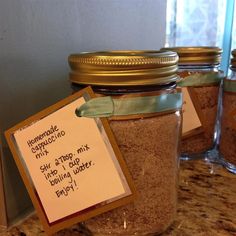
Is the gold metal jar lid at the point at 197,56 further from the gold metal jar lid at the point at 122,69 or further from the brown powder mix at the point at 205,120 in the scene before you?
the gold metal jar lid at the point at 122,69

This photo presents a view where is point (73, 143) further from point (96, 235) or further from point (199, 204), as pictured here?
point (199, 204)

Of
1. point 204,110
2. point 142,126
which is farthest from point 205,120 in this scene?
point 142,126

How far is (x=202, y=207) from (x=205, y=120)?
18 centimetres

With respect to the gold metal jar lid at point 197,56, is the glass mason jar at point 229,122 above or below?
below

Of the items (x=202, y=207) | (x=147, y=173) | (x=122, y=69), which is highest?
(x=122, y=69)

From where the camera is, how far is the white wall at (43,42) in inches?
15.4

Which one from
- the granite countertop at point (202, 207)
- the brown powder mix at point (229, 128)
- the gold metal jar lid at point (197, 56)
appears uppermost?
the gold metal jar lid at point (197, 56)

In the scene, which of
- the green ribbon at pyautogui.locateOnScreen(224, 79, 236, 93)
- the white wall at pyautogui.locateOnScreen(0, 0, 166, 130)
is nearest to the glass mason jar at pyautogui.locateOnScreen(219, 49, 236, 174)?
the green ribbon at pyautogui.locateOnScreen(224, 79, 236, 93)

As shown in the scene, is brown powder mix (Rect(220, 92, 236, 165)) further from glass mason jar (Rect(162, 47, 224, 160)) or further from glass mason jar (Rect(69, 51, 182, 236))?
glass mason jar (Rect(69, 51, 182, 236))

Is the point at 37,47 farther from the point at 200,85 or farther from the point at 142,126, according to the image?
the point at 200,85

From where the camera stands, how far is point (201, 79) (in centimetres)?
59

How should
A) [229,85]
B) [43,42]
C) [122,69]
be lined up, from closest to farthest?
[122,69] → [43,42] → [229,85]

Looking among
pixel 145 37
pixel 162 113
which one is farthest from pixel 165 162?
pixel 145 37

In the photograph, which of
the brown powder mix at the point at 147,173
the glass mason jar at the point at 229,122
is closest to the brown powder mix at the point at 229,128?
the glass mason jar at the point at 229,122
